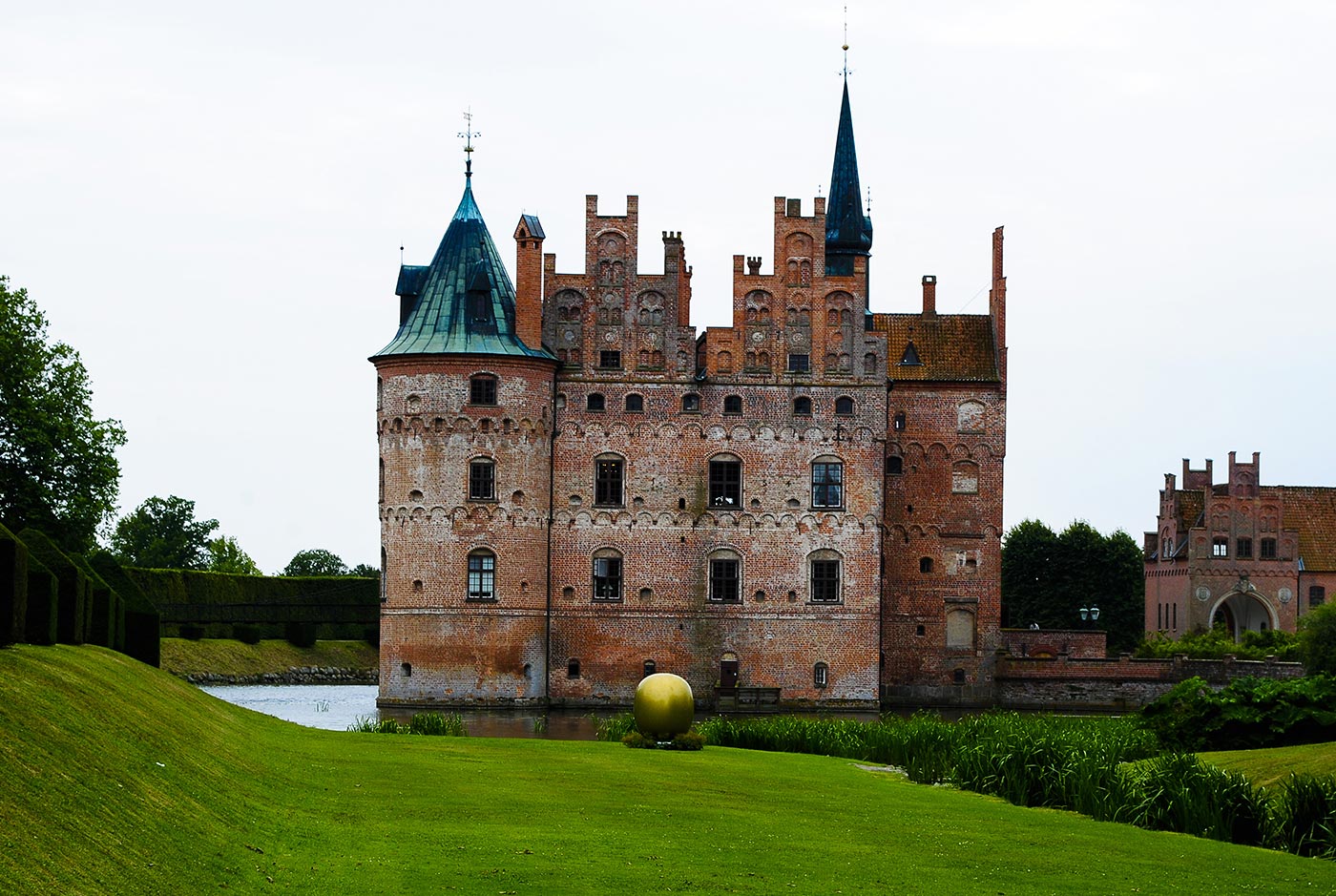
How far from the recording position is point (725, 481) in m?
59.2

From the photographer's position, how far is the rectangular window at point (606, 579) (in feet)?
193

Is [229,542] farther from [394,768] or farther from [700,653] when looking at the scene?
[394,768]

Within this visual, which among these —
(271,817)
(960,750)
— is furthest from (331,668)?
(271,817)

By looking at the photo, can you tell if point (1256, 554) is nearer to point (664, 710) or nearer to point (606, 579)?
point (606, 579)

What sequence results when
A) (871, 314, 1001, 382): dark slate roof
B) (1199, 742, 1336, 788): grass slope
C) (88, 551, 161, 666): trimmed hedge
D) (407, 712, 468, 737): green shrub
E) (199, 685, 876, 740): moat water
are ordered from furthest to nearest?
(871, 314, 1001, 382): dark slate roof < (199, 685, 876, 740): moat water < (407, 712, 468, 737): green shrub < (88, 551, 161, 666): trimmed hedge < (1199, 742, 1336, 788): grass slope

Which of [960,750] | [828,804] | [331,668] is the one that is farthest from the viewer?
[331,668]

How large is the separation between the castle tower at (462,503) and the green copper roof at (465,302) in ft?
0.19

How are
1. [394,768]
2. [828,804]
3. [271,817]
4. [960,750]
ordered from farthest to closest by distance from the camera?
[960,750] < [394,768] < [828,804] < [271,817]

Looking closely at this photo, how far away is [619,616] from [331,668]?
25.6m

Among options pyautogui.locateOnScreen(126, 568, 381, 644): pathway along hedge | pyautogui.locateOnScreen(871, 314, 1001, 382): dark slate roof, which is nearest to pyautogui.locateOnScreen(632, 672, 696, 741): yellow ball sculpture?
pyautogui.locateOnScreen(871, 314, 1001, 382): dark slate roof

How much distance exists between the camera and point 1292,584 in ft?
295

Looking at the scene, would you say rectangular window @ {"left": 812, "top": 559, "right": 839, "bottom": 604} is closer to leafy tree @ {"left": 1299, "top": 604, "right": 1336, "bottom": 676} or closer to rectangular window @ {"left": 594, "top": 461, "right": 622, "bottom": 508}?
rectangular window @ {"left": 594, "top": 461, "right": 622, "bottom": 508}

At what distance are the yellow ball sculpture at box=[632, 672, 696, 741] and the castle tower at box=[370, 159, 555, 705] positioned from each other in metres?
22.3

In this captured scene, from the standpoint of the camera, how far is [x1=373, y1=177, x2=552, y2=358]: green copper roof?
56.9 metres
